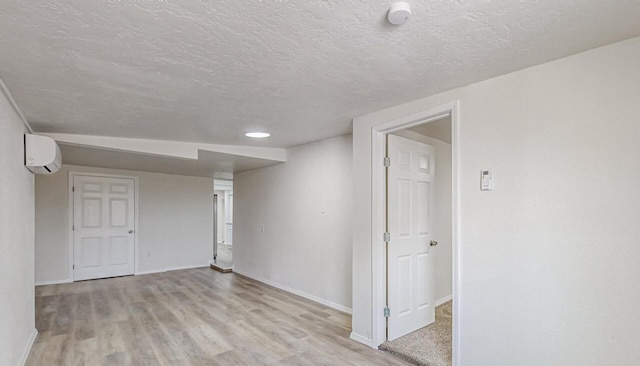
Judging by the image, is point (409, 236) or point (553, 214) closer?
point (553, 214)

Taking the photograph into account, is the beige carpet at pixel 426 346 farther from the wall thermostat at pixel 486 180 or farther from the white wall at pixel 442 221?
the wall thermostat at pixel 486 180

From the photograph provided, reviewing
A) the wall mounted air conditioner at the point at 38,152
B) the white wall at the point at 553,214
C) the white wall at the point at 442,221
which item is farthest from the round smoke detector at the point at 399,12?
the wall mounted air conditioner at the point at 38,152

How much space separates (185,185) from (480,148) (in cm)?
626

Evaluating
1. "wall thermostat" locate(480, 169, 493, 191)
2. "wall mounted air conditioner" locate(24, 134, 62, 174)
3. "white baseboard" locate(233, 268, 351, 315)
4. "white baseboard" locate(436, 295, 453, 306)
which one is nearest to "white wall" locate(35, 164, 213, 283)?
"white baseboard" locate(233, 268, 351, 315)

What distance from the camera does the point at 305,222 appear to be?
4641 millimetres

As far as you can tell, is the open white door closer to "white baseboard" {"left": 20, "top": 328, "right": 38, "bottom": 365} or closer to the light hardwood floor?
the light hardwood floor

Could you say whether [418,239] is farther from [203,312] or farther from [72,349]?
[72,349]

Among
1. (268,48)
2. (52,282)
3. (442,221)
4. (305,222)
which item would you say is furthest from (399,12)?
(52,282)

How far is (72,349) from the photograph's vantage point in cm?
301

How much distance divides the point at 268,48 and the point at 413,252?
2.43 metres

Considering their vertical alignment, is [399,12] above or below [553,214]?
above

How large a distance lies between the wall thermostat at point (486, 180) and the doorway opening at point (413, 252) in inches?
32.4

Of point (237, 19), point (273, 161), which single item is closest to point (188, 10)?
point (237, 19)

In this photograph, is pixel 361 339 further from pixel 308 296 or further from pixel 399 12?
pixel 399 12
